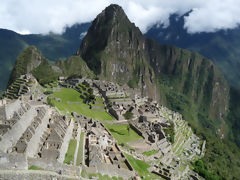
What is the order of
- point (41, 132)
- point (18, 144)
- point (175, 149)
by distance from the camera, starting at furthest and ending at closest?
1. point (175, 149)
2. point (41, 132)
3. point (18, 144)

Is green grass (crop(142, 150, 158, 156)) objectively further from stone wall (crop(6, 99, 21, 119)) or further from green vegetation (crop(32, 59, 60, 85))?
green vegetation (crop(32, 59, 60, 85))

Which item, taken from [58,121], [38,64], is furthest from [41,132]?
[38,64]

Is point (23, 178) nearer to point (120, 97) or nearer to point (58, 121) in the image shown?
point (58, 121)

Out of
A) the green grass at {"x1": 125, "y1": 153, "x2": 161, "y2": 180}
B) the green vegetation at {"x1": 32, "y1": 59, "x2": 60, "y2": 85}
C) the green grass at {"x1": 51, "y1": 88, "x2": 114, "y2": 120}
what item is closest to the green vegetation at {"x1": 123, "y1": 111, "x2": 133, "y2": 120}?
the green grass at {"x1": 51, "y1": 88, "x2": 114, "y2": 120}

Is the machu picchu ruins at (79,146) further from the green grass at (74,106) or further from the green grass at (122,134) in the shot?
the green grass at (74,106)

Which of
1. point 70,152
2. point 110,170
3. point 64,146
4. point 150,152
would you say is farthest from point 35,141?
point 150,152

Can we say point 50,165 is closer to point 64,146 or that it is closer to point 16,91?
point 64,146

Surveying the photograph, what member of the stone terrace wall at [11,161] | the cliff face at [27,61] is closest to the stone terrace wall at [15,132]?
the stone terrace wall at [11,161]
